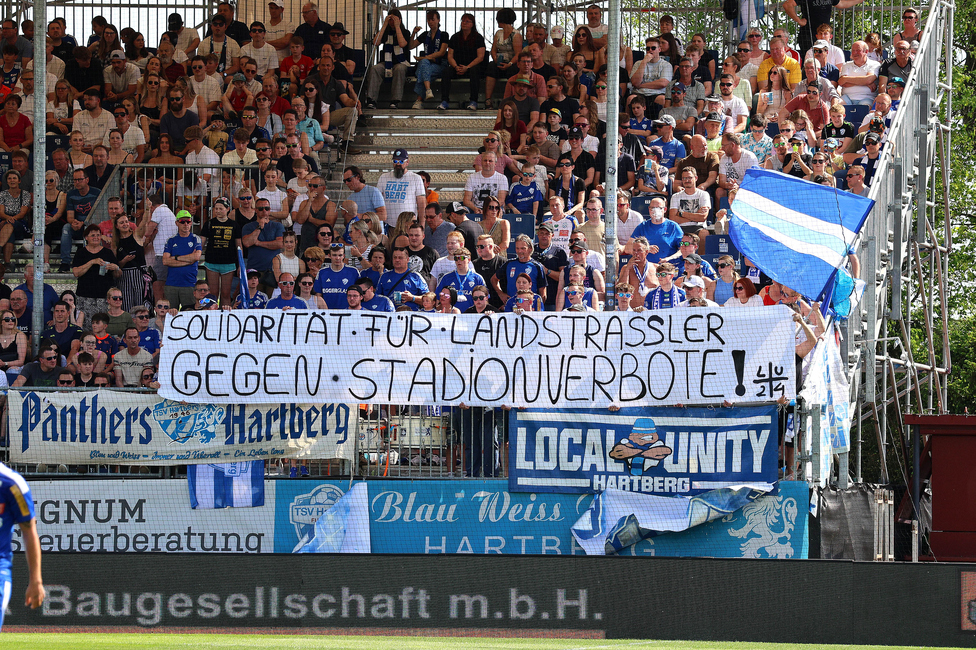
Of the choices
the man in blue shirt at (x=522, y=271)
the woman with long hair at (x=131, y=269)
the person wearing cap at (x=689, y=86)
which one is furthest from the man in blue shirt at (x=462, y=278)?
the person wearing cap at (x=689, y=86)

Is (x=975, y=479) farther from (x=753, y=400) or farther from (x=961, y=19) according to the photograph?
(x=961, y=19)

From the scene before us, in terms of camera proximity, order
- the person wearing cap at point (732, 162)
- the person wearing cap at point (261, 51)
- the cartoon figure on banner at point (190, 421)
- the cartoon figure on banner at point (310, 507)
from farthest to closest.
Result: 1. the person wearing cap at point (261, 51)
2. the person wearing cap at point (732, 162)
3. the cartoon figure on banner at point (190, 421)
4. the cartoon figure on banner at point (310, 507)

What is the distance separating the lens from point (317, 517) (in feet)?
43.7

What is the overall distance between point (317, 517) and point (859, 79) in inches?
408

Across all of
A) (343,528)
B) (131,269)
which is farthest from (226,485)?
(131,269)

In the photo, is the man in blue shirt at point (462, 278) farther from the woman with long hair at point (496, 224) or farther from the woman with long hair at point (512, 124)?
the woman with long hair at point (512, 124)

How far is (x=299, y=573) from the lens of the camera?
10625 millimetres

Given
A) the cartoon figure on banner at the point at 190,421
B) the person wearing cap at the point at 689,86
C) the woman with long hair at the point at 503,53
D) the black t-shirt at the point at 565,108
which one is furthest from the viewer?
the woman with long hair at the point at 503,53

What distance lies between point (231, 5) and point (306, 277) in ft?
32.7

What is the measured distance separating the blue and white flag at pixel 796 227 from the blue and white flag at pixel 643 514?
2.04 meters

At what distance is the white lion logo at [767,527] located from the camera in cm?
1279

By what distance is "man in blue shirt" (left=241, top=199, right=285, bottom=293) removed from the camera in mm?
16828

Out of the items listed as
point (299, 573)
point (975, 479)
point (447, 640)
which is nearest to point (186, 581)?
point (299, 573)

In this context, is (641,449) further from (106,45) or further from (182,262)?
(106,45)
